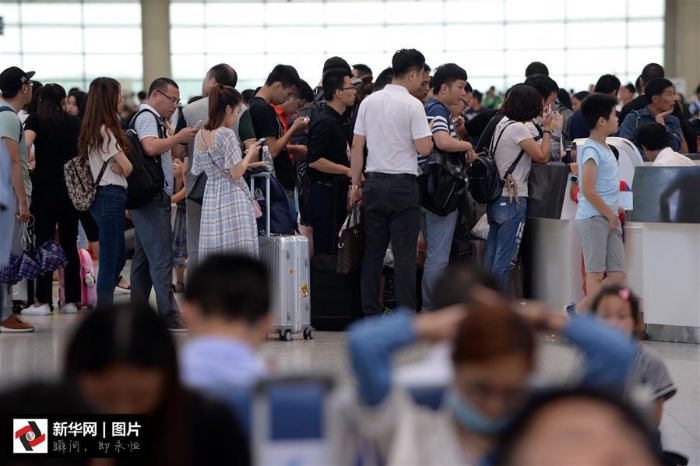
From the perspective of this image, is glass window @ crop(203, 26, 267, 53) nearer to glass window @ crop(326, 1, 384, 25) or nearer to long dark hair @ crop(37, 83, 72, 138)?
glass window @ crop(326, 1, 384, 25)

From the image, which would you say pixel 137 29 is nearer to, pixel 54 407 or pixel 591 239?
pixel 591 239

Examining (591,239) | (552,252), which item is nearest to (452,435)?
(591,239)

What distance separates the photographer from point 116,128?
761 cm

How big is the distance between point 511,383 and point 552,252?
6.29m

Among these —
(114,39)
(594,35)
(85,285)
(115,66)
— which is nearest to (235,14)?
(114,39)

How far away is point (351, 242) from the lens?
778 centimetres

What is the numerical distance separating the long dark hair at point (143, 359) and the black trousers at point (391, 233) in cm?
549

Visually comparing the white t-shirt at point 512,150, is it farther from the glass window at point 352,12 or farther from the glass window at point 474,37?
the glass window at point 352,12

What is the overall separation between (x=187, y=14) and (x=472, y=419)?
88.3 ft

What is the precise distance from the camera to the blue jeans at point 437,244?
7.78 metres

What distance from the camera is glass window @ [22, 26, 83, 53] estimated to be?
27.7 metres

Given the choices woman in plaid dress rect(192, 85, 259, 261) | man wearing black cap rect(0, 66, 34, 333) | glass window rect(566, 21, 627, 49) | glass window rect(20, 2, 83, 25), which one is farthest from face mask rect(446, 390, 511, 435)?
glass window rect(20, 2, 83, 25)

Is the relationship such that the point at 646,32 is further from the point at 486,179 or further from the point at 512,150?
the point at 486,179

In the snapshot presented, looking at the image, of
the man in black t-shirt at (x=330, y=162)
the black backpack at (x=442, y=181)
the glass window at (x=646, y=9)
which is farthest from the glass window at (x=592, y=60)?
the black backpack at (x=442, y=181)
